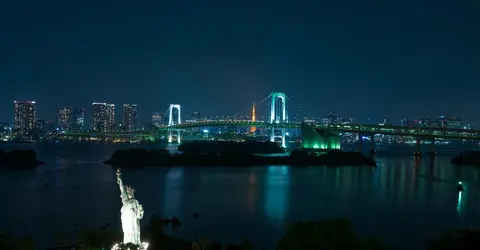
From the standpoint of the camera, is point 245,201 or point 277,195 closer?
point 245,201

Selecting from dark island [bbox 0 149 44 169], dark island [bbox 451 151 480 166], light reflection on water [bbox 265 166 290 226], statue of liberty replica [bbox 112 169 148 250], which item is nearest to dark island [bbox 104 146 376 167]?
light reflection on water [bbox 265 166 290 226]

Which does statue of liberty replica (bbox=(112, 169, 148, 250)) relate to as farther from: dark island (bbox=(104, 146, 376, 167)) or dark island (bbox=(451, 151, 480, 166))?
dark island (bbox=(451, 151, 480, 166))

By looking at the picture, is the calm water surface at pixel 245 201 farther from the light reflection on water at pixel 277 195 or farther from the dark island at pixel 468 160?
the dark island at pixel 468 160

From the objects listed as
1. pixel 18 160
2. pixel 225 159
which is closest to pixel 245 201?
pixel 225 159

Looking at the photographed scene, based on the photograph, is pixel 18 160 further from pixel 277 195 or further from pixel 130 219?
pixel 130 219

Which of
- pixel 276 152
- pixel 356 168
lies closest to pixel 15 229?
pixel 356 168

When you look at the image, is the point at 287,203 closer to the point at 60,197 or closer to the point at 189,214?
the point at 189,214

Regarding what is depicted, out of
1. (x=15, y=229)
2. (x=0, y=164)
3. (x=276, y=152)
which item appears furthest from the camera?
(x=276, y=152)
